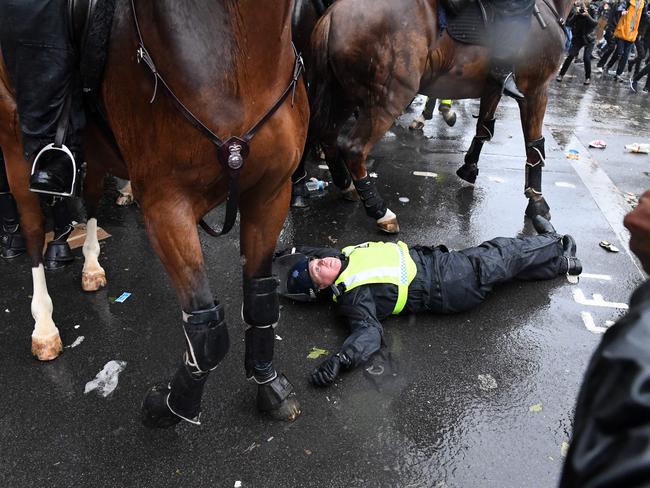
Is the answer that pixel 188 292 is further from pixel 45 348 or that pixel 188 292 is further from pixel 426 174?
pixel 426 174

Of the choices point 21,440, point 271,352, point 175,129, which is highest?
point 175,129

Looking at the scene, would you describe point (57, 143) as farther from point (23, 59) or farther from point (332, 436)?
point (332, 436)

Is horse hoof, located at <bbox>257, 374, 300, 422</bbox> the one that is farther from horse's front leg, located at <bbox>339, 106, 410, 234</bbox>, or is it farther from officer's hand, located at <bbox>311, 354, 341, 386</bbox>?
horse's front leg, located at <bbox>339, 106, 410, 234</bbox>

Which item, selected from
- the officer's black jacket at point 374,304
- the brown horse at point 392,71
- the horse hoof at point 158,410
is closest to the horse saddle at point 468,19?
the brown horse at point 392,71

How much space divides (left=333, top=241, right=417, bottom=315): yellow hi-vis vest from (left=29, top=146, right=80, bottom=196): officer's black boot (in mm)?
1657

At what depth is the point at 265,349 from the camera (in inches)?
97.9

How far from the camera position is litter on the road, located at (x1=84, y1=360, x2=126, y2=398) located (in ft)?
9.03

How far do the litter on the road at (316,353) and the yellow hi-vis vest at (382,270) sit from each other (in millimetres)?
409

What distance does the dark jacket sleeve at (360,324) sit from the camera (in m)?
2.89

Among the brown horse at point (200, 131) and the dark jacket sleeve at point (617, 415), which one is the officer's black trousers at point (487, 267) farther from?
the dark jacket sleeve at point (617, 415)

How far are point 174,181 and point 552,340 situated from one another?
255 centimetres

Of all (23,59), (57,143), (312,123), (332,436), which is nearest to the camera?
(23,59)

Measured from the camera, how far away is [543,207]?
15.6 ft

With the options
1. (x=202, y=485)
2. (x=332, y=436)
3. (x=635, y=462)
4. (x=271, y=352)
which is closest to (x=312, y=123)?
(x=271, y=352)
